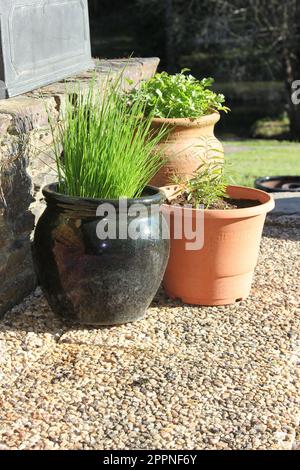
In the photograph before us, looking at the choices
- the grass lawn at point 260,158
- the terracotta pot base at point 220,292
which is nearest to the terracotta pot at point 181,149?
the terracotta pot base at point 220,292

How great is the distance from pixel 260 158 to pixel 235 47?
12.0 feet

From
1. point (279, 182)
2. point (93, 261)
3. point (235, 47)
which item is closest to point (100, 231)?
point (93, 261)

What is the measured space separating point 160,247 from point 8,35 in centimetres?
124

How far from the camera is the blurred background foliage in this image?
1190 centimetres

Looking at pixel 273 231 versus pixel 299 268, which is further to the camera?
pixel 273 231

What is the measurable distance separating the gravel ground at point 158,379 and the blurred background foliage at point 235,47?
28.4ft

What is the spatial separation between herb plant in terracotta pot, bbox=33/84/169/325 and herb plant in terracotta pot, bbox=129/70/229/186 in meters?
0.61

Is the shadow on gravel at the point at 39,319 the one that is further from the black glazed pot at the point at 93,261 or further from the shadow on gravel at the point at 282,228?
the shadow on gravel at the point at 282,228

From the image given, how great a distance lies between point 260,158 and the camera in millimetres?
9531

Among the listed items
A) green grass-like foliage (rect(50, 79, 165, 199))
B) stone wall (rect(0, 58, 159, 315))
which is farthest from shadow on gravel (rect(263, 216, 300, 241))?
green grass-like foliage (rect(50, 79, 165, 199))
